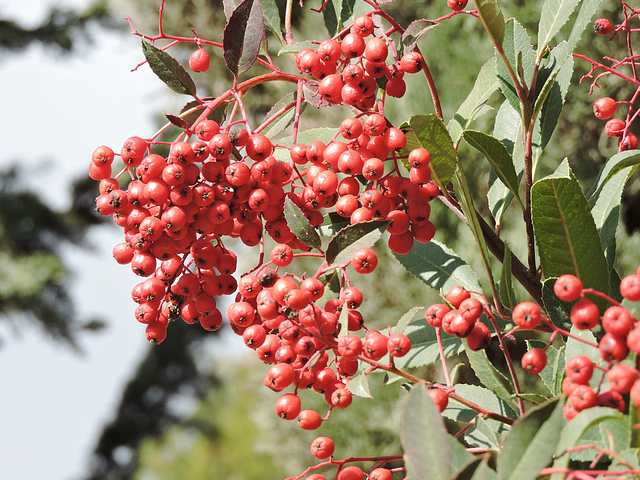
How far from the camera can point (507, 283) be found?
2.72 ft

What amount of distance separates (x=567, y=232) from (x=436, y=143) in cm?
14

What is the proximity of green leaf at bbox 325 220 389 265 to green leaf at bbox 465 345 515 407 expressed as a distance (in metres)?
0.16

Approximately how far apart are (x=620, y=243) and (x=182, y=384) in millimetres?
4964

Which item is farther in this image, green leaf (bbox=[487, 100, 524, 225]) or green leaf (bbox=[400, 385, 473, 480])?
green leaf (bbox=[487, 100, 524, 225])

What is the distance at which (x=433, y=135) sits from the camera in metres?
0.74

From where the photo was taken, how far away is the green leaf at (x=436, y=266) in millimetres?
896

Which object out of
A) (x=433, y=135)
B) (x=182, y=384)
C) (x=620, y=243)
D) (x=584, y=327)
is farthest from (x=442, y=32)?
(x=182, y=384)

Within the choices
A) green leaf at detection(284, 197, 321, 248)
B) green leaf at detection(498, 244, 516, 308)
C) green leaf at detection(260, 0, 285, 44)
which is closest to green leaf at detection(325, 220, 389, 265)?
green leaf at detection(284, 197, 321, 248)

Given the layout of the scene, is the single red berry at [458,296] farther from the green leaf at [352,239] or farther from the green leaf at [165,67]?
the green leaf at [165,67]

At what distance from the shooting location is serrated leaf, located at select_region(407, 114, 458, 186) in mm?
726

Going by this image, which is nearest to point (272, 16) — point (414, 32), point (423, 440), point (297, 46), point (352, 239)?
point (297, 46)

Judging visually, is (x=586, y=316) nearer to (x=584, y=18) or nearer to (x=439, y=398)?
(x=439, y=398)

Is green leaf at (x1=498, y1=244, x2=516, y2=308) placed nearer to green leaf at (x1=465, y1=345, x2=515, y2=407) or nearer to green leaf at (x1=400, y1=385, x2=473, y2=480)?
green leaf at (x1=465, y1=345, x2=515, y2=407)

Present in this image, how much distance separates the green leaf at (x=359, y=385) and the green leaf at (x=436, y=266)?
213 millimetres
